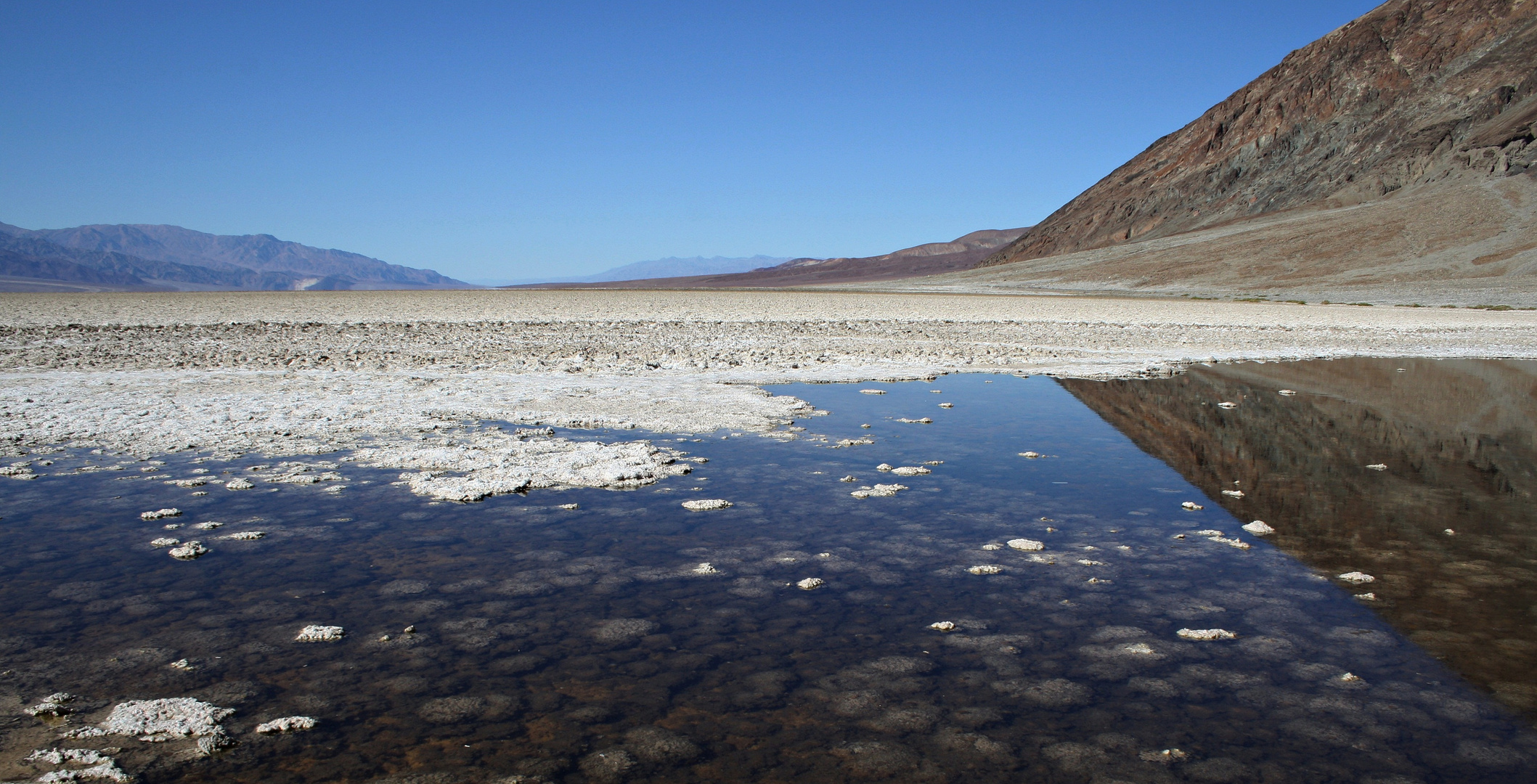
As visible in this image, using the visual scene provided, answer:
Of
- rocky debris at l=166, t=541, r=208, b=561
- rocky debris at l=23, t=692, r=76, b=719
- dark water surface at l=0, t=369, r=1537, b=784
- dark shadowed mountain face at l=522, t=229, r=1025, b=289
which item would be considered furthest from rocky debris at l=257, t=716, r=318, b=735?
dark shadowed mountain face at l=522, t=229, r=1025, b=289

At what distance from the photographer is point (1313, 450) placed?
7941 millimetres

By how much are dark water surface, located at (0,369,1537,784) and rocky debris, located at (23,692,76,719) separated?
0.18 ft

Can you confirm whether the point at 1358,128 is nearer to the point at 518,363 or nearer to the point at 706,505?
the point at 518,363

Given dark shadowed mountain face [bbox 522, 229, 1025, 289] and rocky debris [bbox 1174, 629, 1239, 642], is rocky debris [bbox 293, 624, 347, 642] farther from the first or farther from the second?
dark shadowed mountain face [bbox 522, 229, 1025, 289]

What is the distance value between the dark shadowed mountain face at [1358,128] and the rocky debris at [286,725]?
87390 millimetres

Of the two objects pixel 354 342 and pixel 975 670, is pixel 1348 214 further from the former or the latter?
pixel 975 670

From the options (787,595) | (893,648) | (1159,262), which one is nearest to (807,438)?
(787,595)

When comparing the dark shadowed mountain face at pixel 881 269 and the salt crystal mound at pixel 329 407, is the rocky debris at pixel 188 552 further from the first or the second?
the dark shadowed mountain face at pixel 881 269

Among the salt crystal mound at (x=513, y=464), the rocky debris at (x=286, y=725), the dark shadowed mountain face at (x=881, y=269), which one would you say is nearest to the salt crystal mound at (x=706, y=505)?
the salt crystal mound at (x=513, y=464)

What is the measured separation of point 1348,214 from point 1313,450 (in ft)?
265

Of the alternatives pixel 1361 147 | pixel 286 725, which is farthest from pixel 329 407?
pixel 1361 147

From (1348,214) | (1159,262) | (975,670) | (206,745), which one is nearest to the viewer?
(206,745)

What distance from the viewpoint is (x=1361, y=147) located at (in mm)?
85562

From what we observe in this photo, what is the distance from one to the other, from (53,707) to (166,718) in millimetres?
433
